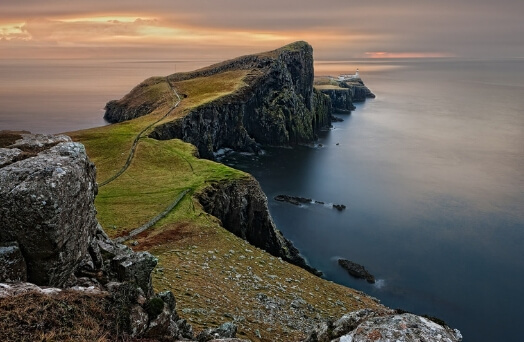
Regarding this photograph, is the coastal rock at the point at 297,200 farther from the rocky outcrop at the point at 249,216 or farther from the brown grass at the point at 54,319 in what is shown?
the brown grass at the point at 54,319

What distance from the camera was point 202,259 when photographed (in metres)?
44.2

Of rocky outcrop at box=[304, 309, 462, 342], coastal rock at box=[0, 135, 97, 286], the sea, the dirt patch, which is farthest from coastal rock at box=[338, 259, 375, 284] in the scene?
coastal rock at box=[0, 135, 97, 286]

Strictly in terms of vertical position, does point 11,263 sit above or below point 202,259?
above

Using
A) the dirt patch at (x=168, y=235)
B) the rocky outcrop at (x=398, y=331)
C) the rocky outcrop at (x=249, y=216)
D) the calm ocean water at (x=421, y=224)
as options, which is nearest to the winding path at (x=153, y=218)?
the dirt patch at (x=168, y=235)

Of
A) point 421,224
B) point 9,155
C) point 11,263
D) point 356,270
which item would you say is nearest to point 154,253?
point 9,155

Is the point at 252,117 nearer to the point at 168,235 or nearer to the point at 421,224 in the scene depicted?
the point at 421,224

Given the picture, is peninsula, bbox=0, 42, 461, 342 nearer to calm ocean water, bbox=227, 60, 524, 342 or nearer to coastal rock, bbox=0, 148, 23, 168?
coastal rock, bbox=0, 148, 23, 168

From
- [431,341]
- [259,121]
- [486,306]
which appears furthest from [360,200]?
[431,341]

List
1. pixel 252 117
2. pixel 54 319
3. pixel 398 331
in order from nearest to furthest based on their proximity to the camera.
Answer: pixel 54 319, pixel 398 331, pixel 252 117

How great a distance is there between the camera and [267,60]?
19838 centimetres

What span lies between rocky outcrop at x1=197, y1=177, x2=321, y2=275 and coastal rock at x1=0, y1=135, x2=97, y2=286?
48674mm

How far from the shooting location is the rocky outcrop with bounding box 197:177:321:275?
6944 cm

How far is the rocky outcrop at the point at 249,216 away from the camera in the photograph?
6944cm

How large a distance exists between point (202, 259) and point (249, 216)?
28.6 m
